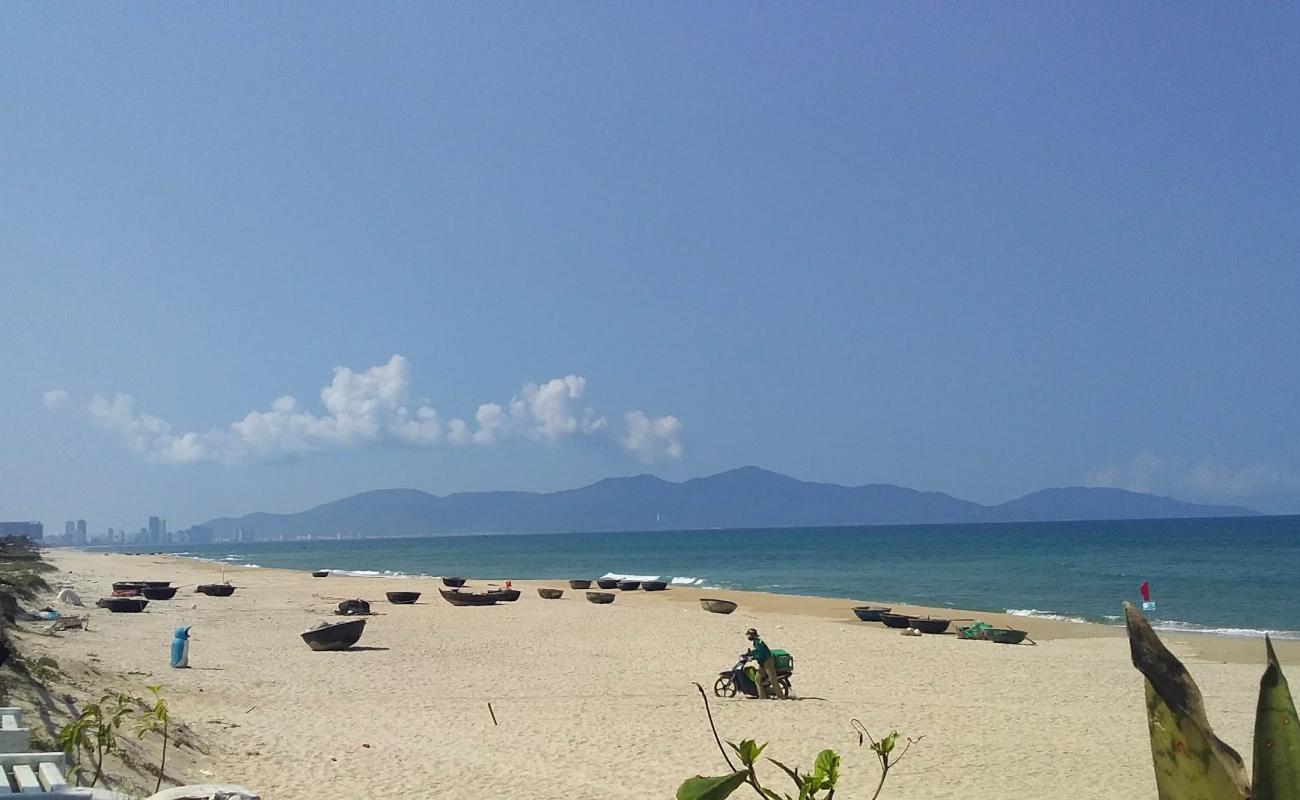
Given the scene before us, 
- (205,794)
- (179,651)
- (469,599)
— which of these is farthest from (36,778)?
(469,599)

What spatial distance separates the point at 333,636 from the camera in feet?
68.5

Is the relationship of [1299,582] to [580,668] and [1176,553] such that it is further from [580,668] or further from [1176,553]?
[580,668]

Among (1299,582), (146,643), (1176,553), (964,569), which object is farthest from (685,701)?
(1176,553)

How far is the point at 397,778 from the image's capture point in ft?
33.5

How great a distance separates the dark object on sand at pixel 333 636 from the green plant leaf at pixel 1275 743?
70.6 ft

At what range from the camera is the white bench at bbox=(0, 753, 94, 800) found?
173 inches

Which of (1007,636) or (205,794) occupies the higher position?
(205,794)

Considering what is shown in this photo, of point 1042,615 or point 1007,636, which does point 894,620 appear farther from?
point 1042,615

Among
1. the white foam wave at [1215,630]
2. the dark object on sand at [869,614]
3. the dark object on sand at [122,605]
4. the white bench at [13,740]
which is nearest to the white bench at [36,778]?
the white bench at [13,740]

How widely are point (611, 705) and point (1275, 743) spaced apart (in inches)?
570

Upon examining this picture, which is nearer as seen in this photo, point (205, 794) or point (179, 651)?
point (205, 794)

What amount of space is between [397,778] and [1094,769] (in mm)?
7804

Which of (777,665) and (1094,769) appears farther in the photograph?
(777,665)

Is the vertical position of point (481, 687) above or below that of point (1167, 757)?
below
